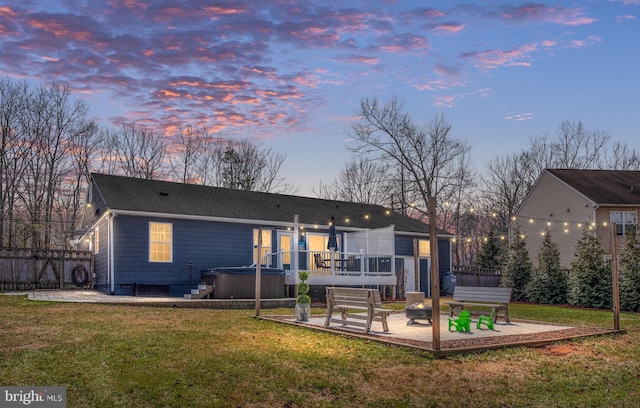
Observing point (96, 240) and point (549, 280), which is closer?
point (96, 240)

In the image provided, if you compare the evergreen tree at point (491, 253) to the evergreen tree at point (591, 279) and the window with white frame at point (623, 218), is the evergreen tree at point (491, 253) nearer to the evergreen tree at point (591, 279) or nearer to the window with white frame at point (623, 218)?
the window with white frame at point (623, 218)

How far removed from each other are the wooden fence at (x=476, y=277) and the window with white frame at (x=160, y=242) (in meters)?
16.7

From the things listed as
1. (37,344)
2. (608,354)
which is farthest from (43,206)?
(608,354)

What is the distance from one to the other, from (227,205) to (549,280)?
14.7 metres

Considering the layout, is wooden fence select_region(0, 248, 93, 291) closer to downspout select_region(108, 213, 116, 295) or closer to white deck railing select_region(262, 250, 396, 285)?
downspout select_region(108, 213, 116, 295)

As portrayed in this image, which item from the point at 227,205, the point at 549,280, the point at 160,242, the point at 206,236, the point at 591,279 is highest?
the point at 227,205

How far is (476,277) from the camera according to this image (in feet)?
Result: 108

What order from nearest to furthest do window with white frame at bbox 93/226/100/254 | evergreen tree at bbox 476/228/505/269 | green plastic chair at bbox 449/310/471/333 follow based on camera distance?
green plastic chair at bbox 449/310/471/333
window with white frame at bbox 93/226/100/254
evergreen tree at bbox 476/228/505/269

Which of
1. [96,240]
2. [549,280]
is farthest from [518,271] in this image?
[96,240]

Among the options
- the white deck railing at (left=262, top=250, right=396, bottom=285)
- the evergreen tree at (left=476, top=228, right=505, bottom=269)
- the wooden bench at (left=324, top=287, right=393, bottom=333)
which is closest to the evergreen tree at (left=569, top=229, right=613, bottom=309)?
the white deck railing at (left=262, top=250, right=396, bottom=285)

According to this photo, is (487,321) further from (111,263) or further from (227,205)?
(227,205)

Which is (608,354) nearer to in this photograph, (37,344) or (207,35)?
(37,344)

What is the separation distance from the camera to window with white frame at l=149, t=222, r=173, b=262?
874 inches

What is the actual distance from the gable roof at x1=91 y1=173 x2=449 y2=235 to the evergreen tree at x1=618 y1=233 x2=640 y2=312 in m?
11.2
